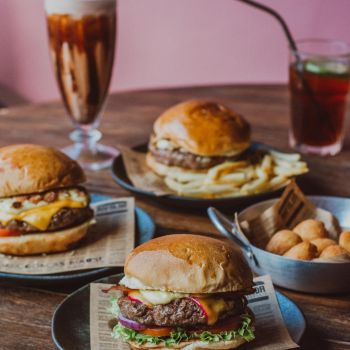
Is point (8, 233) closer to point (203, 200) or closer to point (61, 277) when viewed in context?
point (61, 277)

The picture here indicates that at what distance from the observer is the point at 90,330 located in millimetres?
1197

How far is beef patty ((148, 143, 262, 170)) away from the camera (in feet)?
6.60

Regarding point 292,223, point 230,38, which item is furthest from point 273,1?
point 292,223

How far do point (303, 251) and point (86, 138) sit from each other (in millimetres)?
1171

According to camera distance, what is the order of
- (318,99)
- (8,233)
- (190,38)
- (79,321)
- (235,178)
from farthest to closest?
(190,38) → (318,99) → (235,178) → (8,233) → (79,321)

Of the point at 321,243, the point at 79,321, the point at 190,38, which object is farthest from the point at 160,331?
the point at 190,38

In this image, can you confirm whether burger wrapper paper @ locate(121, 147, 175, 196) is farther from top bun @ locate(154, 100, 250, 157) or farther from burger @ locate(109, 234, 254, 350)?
burger @ locate(109, 234, 254, 350)

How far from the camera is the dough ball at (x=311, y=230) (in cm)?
148

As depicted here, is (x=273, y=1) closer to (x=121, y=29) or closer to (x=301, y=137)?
(x=121, y=29)

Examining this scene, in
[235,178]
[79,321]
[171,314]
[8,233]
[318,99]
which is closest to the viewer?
[171,314]

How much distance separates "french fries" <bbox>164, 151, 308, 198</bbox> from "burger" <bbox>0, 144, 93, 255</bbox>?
0.34 m

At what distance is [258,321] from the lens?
1224 millimetres

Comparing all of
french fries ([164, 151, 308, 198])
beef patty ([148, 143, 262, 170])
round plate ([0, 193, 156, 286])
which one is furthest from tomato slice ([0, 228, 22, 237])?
beef patty ([148, 143, 262, 170])

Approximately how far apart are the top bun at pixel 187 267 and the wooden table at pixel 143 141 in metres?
0.18
